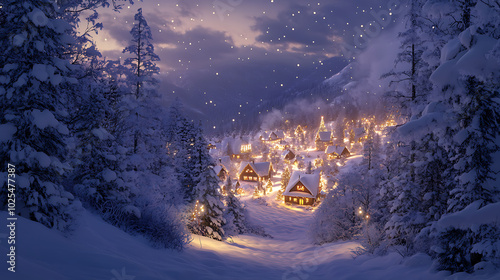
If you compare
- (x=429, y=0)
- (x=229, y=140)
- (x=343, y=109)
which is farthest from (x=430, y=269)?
(x=343, y=109)

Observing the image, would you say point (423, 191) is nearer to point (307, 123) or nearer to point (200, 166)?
point (200, 166)

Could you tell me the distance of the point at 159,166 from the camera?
24.6 meters

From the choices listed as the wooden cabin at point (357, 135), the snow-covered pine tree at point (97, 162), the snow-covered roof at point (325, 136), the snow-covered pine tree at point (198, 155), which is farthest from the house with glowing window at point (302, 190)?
the wooden cabin at point (357, 135)

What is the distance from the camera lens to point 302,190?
54.6m

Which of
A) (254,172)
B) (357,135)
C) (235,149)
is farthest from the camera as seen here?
(357,135)

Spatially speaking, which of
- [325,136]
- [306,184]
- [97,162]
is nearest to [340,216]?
[97,162]

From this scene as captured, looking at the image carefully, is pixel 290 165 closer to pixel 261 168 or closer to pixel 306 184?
pixel 261 168

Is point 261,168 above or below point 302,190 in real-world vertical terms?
above

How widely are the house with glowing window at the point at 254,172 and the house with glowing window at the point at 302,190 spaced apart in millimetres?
19125

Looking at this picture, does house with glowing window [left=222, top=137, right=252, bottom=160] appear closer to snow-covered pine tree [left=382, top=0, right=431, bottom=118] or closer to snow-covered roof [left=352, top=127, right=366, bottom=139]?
Answer: snow-covered roof [left=352, top=127, right=366, bottom=139]

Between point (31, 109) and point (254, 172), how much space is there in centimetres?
6954

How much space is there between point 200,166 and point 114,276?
61.0ft

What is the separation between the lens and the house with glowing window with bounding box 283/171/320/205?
175ft

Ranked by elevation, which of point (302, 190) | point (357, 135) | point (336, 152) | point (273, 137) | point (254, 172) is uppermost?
point (273, 137)
